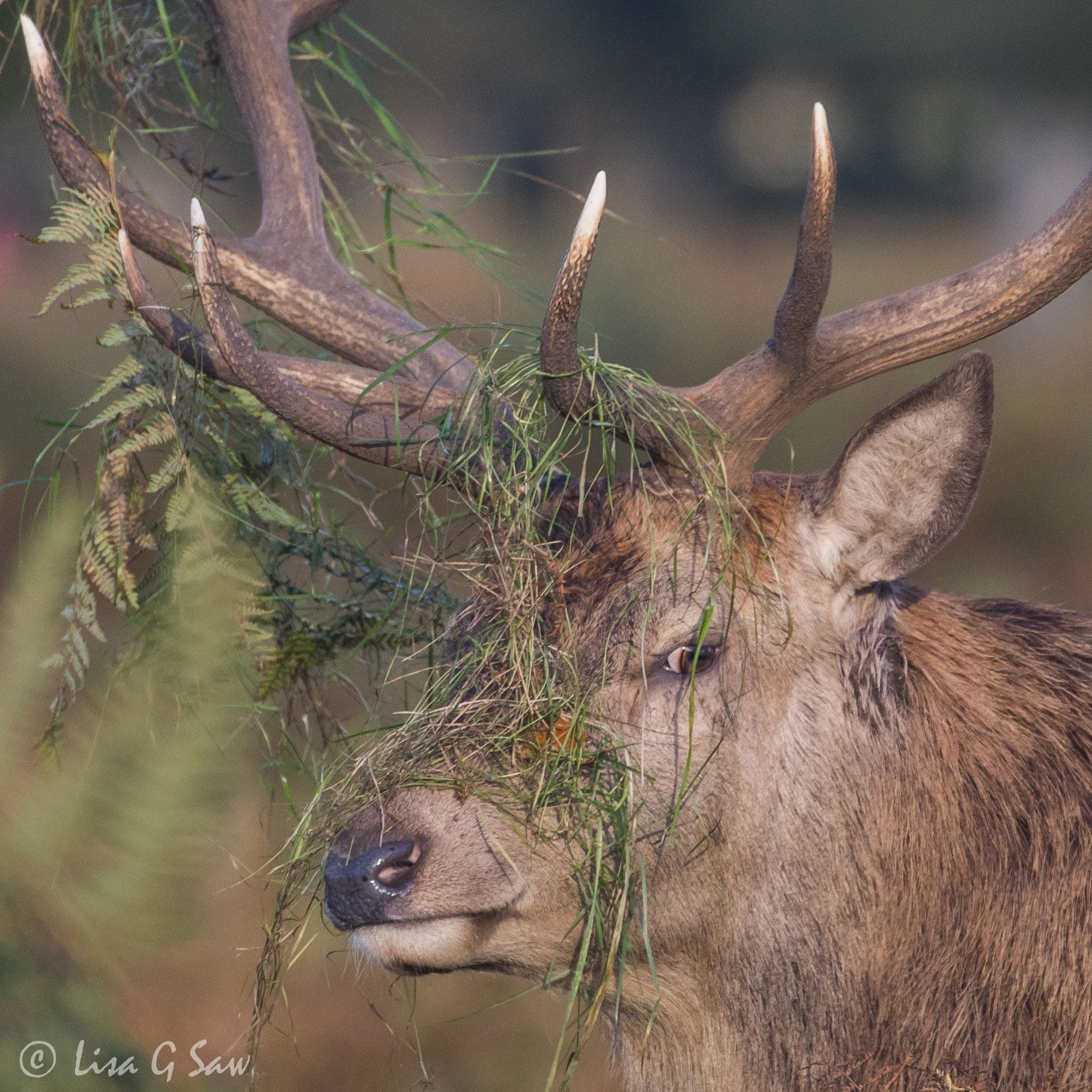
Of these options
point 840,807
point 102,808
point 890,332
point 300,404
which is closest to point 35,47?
point 300,404

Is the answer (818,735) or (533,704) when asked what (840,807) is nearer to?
(818,735)

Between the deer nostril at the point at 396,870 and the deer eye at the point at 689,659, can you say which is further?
the deer eye at the point at 689,659

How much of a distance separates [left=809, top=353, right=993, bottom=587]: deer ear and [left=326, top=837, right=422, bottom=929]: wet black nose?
3.32 feet

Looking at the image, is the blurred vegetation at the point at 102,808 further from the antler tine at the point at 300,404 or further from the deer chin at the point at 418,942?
the deer chin at the point at 418,942

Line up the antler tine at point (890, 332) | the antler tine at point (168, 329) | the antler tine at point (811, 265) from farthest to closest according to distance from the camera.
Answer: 1. the antler tine at point (168, 329)
2. the antler tine at point (890, 332)
3. the antler tine at point (811, 265)

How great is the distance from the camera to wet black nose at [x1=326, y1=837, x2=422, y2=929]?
2.45m

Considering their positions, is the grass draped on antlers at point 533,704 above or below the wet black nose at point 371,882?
above

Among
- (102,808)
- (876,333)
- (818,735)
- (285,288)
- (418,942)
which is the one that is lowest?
(102,808)

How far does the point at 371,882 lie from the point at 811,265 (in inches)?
54.6

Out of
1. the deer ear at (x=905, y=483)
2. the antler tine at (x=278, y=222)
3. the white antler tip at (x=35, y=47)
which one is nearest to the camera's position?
the deer ear at (x=905, y=483)

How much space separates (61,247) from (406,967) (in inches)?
417

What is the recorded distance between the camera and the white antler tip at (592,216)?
2463 mm

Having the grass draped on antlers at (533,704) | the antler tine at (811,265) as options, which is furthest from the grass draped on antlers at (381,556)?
the antler tine at (811,265)

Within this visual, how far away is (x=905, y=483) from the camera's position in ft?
9.04
